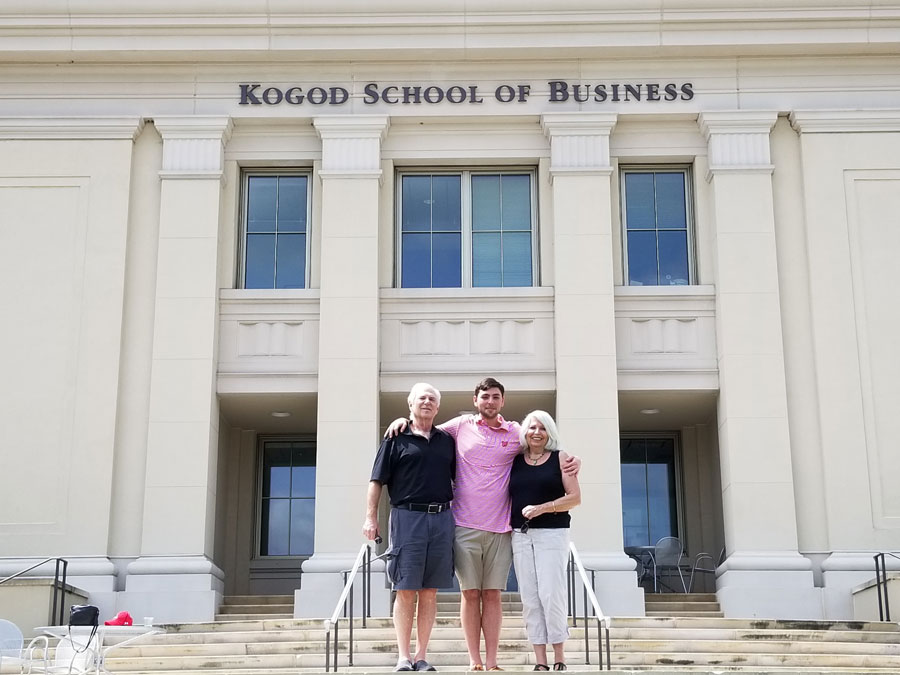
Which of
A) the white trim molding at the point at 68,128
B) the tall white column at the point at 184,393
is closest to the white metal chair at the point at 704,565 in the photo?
the tall white column at the point at 184,393

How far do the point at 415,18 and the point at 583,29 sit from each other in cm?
224

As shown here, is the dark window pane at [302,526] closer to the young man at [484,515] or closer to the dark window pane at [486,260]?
the dark window pane at [486,260]

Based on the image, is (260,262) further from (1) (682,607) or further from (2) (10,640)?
(2) (10,640)

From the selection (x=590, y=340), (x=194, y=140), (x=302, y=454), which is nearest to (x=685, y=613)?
(x=590, y=340)

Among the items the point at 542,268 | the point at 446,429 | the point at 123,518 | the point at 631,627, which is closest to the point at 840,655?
the point at 631,627

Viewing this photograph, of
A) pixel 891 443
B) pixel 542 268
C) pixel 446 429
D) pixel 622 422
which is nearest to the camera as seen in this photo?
pixel 446 429

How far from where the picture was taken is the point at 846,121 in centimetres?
1888

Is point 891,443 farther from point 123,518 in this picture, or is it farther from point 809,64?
point 123,518

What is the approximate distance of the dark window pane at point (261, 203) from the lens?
19.4m

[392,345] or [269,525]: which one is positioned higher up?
[392,345]

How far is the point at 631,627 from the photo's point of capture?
48.0 feet

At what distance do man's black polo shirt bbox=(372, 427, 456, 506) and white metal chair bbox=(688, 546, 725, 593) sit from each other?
10358mm

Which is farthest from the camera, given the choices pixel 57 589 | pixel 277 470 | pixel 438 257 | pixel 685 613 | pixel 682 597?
pixel 277 470

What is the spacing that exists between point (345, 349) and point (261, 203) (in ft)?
8.82
